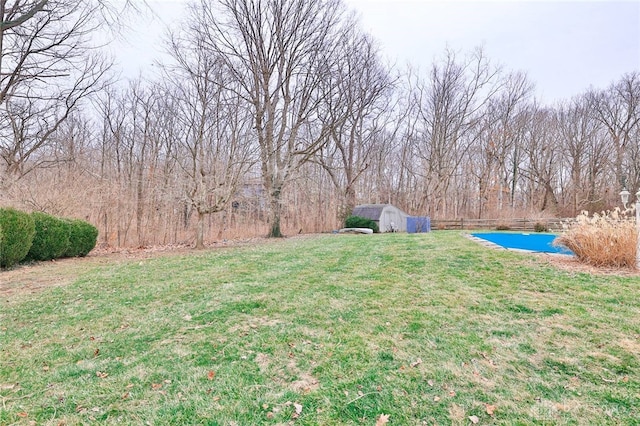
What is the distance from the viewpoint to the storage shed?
1834 cm

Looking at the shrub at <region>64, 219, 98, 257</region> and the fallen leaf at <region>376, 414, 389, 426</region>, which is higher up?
the shrub at <region>64, 219, 98, 257</region>

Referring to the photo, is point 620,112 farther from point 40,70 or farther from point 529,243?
point 40,70

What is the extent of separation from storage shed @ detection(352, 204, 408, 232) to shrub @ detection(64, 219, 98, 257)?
1293 centimetres

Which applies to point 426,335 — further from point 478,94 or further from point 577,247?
point 478,94

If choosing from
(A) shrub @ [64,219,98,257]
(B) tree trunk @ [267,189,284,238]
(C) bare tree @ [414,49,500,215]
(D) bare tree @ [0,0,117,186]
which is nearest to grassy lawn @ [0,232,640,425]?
(A) shrub @ [64,219,98,257]

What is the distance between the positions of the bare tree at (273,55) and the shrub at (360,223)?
202 inches

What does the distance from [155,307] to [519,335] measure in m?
3.77

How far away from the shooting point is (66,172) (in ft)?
43.8

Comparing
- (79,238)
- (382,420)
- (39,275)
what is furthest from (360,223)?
(382,420)

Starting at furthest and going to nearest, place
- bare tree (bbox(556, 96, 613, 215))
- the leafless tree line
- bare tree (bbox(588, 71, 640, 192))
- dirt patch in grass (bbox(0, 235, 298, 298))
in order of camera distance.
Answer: bare tree (bbox(556, 96, 613, 215)) < bare tree (bbox(588, 71, 640, 192)) < the leafless tree line < dirt patch in grass (bbox(0, 235, 298, 298))

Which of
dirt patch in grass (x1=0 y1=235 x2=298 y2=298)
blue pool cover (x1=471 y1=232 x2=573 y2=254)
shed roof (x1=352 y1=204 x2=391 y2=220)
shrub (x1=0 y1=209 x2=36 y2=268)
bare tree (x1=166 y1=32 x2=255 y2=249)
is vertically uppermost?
bare tree (x1=166 y1=32 x2=255 y2=249)

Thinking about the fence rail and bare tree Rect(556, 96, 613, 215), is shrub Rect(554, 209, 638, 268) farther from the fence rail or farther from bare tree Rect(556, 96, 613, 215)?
bare tree Rect(556, 96, 613, 215)

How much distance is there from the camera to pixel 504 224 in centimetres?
1880

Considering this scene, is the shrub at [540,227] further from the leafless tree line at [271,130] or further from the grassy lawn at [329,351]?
the grassy lawn at [329,351]
